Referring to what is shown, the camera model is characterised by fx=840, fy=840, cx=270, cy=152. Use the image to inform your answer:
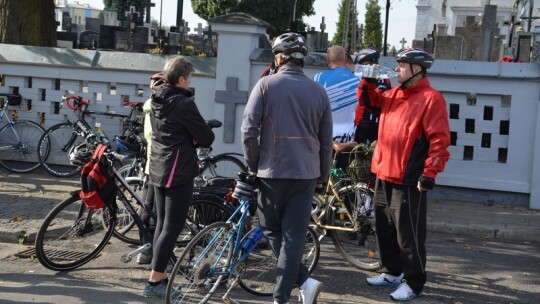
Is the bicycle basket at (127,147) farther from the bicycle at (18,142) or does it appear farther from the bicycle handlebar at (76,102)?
the bicycle at (18,142)

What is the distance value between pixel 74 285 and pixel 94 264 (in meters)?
0.63

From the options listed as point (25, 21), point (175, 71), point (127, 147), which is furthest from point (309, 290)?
point (25, 21)

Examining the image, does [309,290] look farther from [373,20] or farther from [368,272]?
[373,20]

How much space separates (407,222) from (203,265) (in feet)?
5.47

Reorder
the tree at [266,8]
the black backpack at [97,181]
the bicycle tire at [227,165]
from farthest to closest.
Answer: the tree at [266,8] < the bicycle tire at [227,165] < the black backpack at [97,181]

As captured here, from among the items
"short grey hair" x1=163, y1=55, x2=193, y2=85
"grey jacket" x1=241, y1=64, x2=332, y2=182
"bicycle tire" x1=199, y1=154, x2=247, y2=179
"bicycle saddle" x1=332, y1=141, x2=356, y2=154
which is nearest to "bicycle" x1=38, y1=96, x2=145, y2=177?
"bicycle tire" x1=199, y1=154, x2=247, y2=179

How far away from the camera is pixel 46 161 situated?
11305 millimetres

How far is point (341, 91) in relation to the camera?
7.55 m

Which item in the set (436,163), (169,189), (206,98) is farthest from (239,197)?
(206,98)

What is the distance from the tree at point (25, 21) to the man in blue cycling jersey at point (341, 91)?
6598 millimetres

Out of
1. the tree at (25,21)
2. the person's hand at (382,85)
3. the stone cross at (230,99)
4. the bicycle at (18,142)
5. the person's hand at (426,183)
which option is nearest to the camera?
the person's hand at (426,183)

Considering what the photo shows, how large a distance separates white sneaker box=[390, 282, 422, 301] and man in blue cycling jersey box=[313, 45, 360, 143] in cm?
169

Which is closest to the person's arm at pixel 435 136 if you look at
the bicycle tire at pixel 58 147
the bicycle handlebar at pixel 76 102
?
the bicycle handlebar at pixel 76 102

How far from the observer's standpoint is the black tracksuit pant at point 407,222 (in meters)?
6.36
